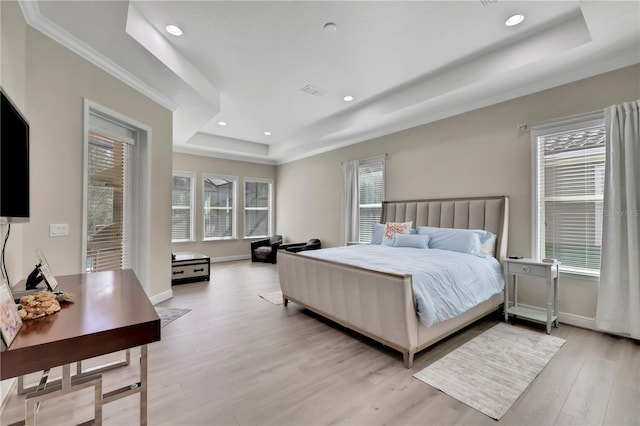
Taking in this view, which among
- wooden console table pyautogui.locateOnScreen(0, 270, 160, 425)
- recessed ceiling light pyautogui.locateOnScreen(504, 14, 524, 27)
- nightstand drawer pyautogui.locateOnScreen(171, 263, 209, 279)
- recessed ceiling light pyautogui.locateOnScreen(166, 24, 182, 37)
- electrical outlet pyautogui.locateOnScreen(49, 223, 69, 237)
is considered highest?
recessed ceiling light pyautogui.locateOnScreen(504, 14, 524, 27)

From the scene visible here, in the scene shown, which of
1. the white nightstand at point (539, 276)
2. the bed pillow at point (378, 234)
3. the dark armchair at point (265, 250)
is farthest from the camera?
the dark armchair at point (265, 250)

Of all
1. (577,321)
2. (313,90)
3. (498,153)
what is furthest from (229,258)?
(577,321)

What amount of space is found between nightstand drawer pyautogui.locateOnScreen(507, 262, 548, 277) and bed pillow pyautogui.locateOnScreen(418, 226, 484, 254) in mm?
362

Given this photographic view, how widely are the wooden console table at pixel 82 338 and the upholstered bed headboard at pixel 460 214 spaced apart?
3.75 meters

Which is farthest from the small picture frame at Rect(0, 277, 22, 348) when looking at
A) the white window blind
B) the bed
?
the white window blind

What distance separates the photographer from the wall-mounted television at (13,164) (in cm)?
140

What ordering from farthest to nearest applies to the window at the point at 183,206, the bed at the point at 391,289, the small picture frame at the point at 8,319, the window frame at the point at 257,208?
the window frame at the point at 257,208
the window at the point at 183,206
the bed at the point at 391,289
the small picture frame at the point at 8,319

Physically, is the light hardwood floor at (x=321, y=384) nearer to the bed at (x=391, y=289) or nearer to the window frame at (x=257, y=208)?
the bed at (x=391, y=289)

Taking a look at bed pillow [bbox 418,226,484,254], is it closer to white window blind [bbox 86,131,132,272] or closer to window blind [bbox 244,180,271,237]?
white window blind [bbox 86,131,132,272]

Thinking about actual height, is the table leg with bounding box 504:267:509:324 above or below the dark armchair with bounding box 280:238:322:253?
below

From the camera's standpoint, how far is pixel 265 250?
7.03 m

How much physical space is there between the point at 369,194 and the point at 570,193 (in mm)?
3024

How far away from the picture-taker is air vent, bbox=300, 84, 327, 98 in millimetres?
4012

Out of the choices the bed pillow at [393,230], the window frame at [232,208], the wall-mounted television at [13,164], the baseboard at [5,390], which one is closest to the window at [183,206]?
the window frame at [232,208]
